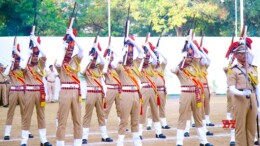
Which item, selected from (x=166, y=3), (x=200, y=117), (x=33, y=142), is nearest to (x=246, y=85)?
(x=200, y=117)

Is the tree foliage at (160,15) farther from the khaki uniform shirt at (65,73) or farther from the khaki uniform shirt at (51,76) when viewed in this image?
the khaki uniform shirt at (65,73)

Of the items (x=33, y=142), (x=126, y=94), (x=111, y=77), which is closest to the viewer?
(x=126, y=94)

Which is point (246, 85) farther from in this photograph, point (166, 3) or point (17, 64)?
point (166, 3)

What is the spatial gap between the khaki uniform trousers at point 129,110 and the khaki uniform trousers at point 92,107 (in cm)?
203

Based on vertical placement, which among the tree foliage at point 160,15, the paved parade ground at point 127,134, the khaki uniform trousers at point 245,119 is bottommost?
the paved parade ground at point 127,134

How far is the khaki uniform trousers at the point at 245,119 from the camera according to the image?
31.8 feet

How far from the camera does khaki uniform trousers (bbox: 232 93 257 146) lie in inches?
382

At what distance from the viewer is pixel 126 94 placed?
1130 cm

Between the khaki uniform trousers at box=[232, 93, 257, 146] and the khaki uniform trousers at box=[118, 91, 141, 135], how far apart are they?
88.7 inches

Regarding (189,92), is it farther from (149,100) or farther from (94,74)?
(94,74)

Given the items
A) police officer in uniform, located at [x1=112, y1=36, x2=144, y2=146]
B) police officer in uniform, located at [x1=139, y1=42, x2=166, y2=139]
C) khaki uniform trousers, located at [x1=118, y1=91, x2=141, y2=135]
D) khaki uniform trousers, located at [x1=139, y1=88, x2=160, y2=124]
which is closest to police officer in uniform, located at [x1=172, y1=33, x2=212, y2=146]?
police officer in uniform, located at [x1=112, y1=36, x2=144, y2=146]

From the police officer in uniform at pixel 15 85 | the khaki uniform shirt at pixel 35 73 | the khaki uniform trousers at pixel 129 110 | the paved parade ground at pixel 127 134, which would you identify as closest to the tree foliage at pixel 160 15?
the paved parade ground at pixel 127 134

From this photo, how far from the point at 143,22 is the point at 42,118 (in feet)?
100

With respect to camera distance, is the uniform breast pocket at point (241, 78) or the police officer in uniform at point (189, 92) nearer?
the uniform breast pocket at point (241, 78)
